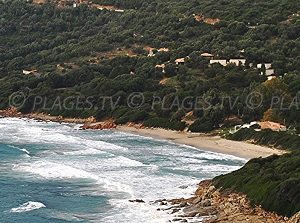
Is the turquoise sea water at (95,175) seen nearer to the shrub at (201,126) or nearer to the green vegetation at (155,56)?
the shrub at (201,126)

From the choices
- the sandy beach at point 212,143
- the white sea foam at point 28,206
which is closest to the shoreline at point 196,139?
the sandy beach at point 212,143

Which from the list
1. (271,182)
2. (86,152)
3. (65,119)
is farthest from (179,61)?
(271,182)

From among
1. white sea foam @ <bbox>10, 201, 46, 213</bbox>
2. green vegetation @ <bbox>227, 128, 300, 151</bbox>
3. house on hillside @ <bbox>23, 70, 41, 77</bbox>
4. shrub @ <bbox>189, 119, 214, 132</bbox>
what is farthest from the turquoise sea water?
house on hillside @ <bbox>23, 70, 41, 77</bbox>

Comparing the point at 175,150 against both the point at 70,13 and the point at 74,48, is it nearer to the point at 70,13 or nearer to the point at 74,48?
the point at 74,48

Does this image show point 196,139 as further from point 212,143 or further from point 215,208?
point 215,208

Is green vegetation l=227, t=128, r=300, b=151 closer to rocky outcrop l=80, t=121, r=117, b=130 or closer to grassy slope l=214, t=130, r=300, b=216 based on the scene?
grassy slope l=214, t=130, r=300, b=216

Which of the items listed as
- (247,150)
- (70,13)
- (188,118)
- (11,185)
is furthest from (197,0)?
(11,185)
